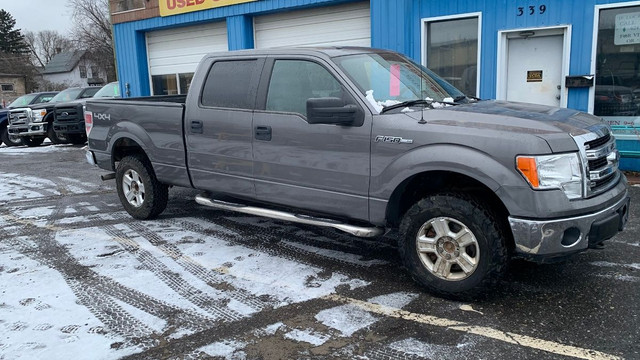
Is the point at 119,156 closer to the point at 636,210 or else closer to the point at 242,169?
the point at 242,169

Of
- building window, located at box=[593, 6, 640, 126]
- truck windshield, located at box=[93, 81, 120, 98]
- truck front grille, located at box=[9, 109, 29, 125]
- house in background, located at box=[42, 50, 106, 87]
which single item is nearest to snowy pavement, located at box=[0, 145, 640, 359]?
building window, located at box=[593, 6, 640, 126]

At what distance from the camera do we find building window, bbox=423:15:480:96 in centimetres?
920

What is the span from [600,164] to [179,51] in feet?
43.8

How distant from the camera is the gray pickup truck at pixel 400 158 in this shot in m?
3.38

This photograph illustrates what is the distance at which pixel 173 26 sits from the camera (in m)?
14.6

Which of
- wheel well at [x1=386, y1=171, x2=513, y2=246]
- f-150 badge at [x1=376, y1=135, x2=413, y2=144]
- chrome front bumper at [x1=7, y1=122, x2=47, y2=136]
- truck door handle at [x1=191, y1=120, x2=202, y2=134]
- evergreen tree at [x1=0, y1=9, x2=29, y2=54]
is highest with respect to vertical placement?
evergreen tree at [x1=0, y1=9, x2=29, y2=54]

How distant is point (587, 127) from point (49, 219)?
6211mm

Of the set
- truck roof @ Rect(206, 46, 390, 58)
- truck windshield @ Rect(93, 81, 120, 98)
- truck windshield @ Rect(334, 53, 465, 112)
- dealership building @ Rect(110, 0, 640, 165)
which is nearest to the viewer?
truck windshield @ Rect(334, 53, 465, 112)

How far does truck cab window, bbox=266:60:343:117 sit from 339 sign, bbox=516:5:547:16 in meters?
5.55

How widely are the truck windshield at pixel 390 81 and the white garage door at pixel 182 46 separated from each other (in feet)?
31.3

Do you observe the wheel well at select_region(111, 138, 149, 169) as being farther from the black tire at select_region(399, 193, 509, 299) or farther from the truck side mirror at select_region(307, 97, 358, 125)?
the black tire at select_region(399, 193, 509, 299)

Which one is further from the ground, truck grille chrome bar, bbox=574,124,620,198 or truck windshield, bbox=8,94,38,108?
truck windshield, bbox=8,94,38,108

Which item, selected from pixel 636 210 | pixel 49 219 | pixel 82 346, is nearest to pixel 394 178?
pixel 82 346

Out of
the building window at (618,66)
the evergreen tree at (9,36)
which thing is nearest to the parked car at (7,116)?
the building window at (618,66)
